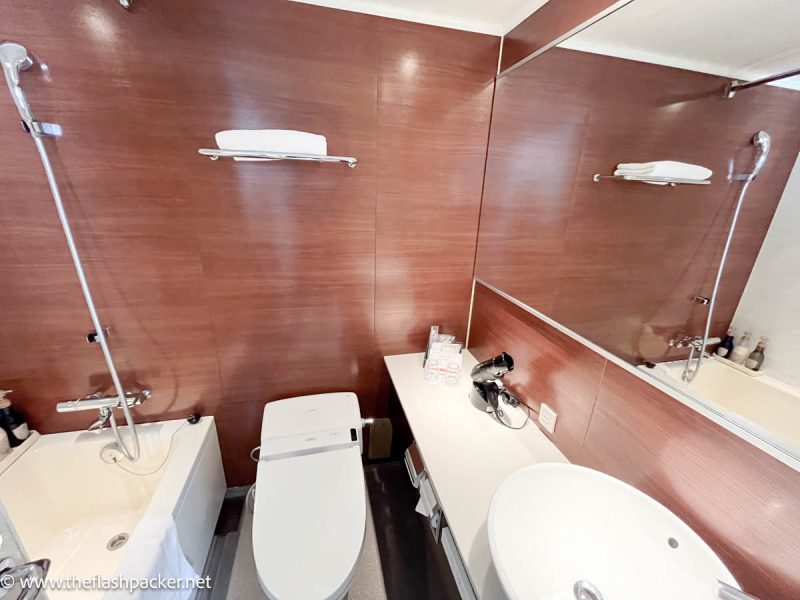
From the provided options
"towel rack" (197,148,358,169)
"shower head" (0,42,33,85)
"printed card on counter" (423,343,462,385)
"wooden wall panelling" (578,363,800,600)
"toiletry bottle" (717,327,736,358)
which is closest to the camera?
"wooden wall panelling" (578,363,800,600)

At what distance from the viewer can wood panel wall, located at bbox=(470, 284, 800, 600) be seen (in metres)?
0.60

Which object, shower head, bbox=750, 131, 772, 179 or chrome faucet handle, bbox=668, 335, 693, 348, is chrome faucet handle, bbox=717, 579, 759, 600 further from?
shower head, bbox=750, 131, 772, 179

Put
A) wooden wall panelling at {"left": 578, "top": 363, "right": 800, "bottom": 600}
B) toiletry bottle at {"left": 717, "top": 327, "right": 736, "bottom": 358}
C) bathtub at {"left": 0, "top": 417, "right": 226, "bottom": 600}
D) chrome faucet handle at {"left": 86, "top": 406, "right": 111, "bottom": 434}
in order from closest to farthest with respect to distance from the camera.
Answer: wooden wall panelling at {"left": 578, "top": 363, "right": 800, "bottom": 600} → toiletry bottle at {"left": 717, "top": 327, "right": 736, "bottom": 358} → bathtub at {"left": 0, "top": 417, "right": 226, "bottom": 600} → chrome faucet handle at {"left": 86, "top": 406, "right": 111, "bottom": 434}

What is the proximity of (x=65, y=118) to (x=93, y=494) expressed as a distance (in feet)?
5.24

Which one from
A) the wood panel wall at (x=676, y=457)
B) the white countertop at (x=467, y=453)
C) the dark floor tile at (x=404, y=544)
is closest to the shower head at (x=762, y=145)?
the wood panel wall at (x=676, y=457)

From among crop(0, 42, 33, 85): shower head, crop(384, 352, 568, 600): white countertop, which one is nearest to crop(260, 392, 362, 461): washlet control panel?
crop(384, 352, 568, 600): white countertop

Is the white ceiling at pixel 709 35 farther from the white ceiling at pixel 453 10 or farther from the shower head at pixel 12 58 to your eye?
the shower head at pixel 12 58

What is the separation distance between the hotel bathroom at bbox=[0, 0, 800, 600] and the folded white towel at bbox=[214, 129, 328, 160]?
0.04ft

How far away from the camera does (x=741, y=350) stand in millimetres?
787

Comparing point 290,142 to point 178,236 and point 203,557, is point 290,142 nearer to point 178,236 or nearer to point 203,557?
point 178,236

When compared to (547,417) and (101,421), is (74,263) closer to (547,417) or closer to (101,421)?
(101,421)

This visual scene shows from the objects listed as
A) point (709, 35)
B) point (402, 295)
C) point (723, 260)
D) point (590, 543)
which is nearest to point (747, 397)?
point (723, 260)

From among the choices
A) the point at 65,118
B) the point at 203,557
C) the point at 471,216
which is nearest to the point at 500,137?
the point at 471,216

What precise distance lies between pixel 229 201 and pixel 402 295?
88cm
